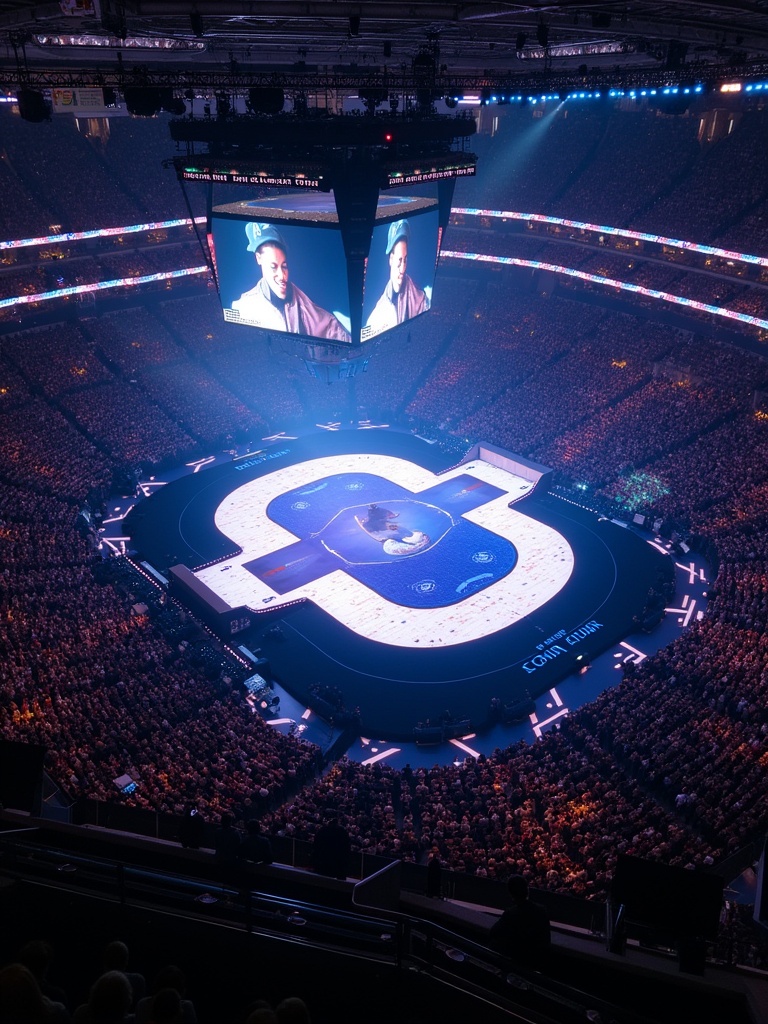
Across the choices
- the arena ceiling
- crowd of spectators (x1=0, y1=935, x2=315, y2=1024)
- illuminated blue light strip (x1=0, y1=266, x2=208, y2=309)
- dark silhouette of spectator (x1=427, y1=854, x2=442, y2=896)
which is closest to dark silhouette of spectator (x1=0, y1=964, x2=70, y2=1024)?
crowd of spectators (x1=0, y1=935, x2=315, y2=1024)

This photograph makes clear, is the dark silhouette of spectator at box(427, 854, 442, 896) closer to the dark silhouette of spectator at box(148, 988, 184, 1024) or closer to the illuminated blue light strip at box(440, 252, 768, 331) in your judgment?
the dark silhouette of spectator at box(148, 988, 184, 1024)

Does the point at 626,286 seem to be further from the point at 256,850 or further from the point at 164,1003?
the point at 164,1003

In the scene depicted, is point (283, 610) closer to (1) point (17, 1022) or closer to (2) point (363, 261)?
(2) point (363, 261)

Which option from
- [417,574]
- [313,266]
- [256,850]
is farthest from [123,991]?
[313,266]

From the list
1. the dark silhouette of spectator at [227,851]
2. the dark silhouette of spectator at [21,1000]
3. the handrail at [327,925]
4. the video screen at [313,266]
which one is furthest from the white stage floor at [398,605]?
the dark silhouette of spectator at [21,1000]

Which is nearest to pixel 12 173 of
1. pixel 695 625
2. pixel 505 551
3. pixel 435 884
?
pixel 505 551
